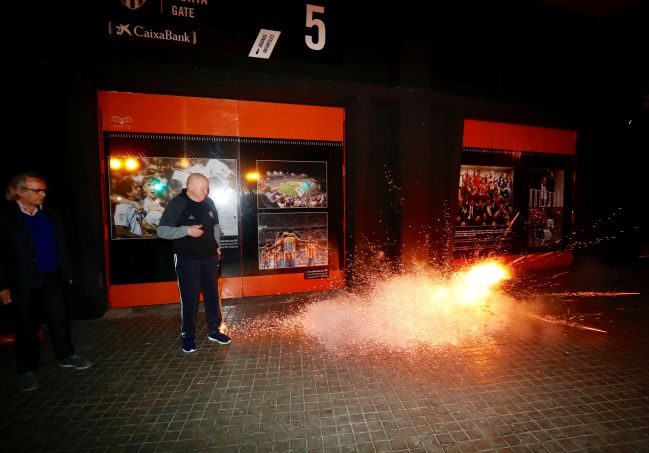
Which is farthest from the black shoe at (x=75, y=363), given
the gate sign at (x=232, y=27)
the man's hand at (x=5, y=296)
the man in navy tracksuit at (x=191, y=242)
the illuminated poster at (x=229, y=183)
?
the gate sign at (x=232, y=27)

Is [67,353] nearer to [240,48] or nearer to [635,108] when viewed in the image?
[240,48]

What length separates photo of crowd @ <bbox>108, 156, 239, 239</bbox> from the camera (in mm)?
5938

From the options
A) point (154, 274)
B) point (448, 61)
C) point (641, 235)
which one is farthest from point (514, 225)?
point (154, 274)

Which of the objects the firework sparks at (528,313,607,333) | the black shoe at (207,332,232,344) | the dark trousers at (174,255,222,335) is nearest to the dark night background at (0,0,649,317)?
the dark trousers at (174,255,222,335)

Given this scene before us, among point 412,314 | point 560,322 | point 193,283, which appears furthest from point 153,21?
point 560,322

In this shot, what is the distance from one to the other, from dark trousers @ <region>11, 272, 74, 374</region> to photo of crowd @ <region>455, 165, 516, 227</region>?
24.8 ft

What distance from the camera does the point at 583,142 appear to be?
9055 mm

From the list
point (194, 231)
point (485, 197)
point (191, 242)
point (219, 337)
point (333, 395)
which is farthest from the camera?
point (485, 197)

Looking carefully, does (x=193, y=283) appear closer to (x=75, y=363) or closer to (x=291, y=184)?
(x=75, y=363)

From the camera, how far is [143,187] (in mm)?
6031

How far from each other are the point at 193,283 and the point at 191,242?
22.0 inches

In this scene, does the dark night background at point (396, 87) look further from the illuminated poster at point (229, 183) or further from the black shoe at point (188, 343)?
the black shoe at point (188, 343)

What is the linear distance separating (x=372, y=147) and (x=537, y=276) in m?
5.48

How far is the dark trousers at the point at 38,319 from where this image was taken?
11.8 feet
